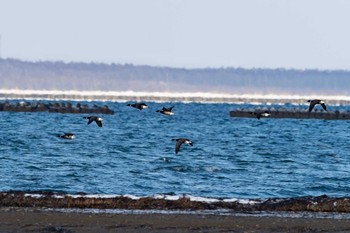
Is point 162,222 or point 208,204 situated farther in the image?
point 208,204

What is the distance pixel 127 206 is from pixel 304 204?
173 inches

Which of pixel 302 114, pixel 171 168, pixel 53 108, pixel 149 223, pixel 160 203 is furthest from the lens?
pixel 53 108

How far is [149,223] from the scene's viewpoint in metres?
22.8

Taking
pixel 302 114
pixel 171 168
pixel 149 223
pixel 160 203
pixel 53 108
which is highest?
pixel 149 223

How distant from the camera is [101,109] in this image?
189 m

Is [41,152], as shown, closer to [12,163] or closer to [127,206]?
[12,163]

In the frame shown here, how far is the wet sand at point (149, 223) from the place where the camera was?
21906 mm

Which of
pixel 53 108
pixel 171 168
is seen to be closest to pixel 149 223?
pixel 171 168

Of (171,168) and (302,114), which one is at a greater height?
(171,168)

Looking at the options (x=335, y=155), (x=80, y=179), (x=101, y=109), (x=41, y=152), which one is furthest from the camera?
(x=101, y=109)

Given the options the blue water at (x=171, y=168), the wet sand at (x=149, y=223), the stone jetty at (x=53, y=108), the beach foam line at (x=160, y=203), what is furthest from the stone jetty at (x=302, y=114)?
the wet sand at (x=149, y=223)

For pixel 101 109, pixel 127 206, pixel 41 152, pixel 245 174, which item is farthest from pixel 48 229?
pixel 101 109

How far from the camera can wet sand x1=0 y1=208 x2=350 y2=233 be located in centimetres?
2191

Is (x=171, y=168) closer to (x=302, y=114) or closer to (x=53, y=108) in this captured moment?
(x=302, y=114)
